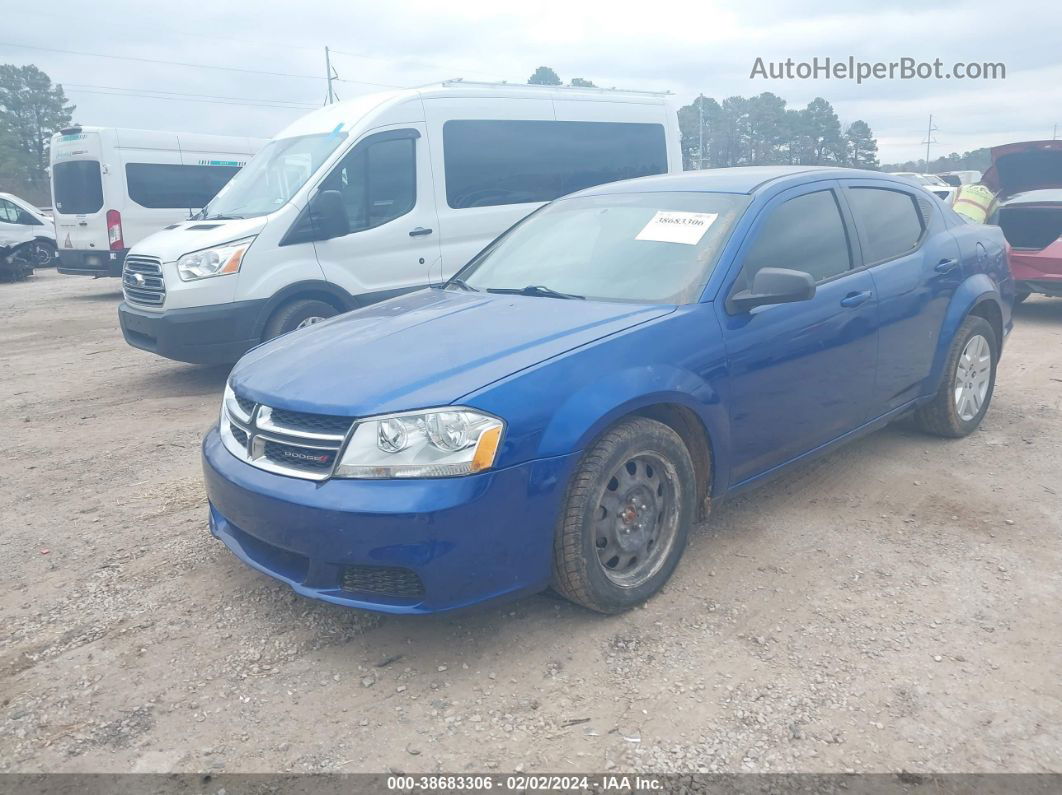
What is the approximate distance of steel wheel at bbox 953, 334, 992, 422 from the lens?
5.06 metres

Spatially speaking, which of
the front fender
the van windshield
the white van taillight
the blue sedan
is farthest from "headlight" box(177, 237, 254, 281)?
the white van taillight

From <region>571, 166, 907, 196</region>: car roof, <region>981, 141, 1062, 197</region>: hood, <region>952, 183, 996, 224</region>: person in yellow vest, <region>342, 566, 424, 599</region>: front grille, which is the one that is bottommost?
<region>342, 566, 424, 599</region>: front grille

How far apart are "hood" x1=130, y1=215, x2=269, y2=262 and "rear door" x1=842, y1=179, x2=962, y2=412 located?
4604mm

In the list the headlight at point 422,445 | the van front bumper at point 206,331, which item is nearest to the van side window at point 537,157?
the van front bumper at point 206,331

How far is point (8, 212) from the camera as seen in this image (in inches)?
699

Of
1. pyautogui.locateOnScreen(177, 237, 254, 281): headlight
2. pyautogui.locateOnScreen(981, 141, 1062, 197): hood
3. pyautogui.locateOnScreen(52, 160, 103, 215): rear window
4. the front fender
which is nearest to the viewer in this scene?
the front fender

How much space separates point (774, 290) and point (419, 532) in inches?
69.8

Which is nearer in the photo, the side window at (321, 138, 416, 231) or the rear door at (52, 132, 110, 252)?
the side window at (321, 138, 416, 231)

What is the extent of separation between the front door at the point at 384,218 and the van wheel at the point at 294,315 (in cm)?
27

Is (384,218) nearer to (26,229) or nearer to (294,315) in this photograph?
(294,315)

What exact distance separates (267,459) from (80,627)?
40.1 inches

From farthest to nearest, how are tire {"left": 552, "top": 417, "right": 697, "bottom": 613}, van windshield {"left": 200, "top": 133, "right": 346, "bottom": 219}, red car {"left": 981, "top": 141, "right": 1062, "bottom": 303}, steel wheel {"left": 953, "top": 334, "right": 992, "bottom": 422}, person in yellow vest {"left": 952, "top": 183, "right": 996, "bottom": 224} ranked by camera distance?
person in yellow vest {"left": 952, "top": 183, "right": 996, "bottom": 224} < red car {"left": 981, "top": 141, "right": 1062, "bottom": 303} < van windshield {"left": 200, "top": 133, "right": 346, "bottom": 219} < steel wheel {"left": 953, "top": 334, "right": 992, "bottom": 422} < tire {"left": 552, "top": 417, "right": 697, "bottom": 613}

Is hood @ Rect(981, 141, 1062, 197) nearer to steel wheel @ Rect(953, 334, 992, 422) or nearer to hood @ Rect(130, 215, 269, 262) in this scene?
steel wheel @ Rect(953, 334, 992, 422)

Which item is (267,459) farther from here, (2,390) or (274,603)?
(2,390)
